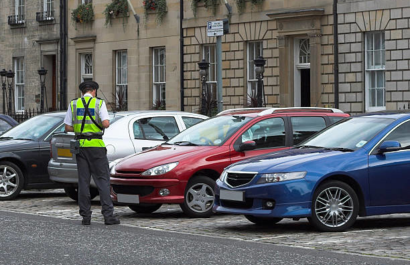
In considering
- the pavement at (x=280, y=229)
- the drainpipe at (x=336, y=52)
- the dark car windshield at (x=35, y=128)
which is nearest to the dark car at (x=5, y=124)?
the dark car windshield at (x=35, y=128)

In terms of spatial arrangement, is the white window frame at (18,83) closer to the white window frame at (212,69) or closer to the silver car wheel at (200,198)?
the white window frame at (212,69)

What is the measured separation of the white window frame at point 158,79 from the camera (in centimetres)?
3647

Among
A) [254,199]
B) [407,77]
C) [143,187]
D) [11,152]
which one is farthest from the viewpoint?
[407,77]

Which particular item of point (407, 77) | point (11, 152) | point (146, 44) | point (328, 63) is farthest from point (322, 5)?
point (11, 152)

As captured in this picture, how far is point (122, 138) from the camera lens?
16.6 m

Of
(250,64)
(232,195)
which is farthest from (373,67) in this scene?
(232,195)

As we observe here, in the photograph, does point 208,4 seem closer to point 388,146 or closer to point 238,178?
point 238,178

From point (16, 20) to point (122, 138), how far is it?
2791 centimetres

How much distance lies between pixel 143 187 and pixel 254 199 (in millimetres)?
2301

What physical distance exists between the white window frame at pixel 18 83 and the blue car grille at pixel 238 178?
31.7 meters

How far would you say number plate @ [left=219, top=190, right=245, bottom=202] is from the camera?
1240 centimetres

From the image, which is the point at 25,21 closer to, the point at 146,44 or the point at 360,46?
the point at 146,44

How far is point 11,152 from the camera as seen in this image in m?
18.0

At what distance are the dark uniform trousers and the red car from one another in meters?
0.63
